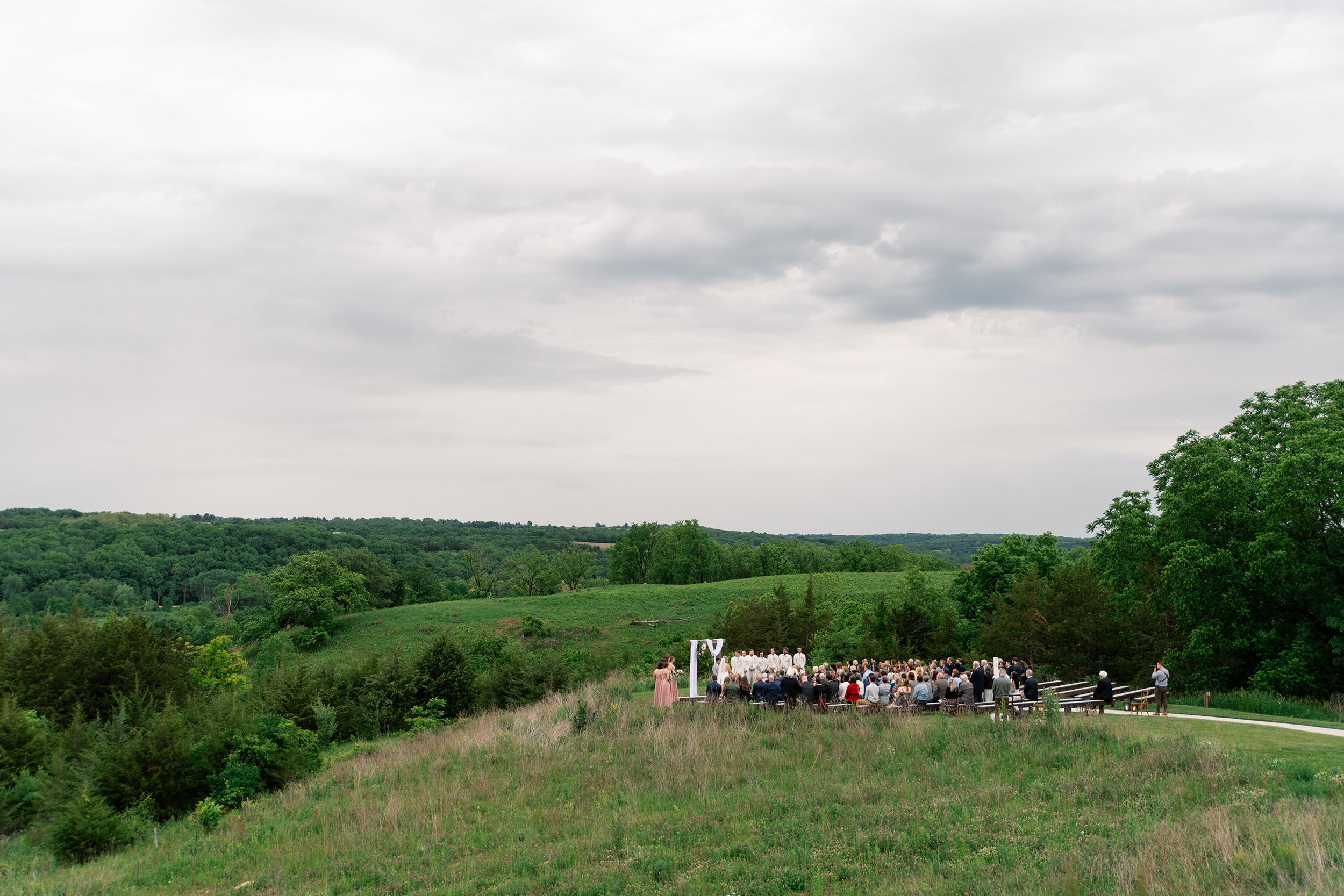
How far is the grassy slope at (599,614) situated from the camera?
67000 millimetres

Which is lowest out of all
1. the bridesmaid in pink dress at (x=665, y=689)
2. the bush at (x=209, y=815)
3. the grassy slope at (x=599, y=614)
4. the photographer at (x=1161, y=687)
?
the grassy slope at (x=599, y=614)

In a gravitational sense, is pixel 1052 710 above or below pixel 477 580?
above

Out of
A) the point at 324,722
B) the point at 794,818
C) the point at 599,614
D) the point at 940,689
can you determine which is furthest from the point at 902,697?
the point at 599,614

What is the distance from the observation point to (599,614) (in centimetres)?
7569

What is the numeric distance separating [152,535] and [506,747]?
174 m

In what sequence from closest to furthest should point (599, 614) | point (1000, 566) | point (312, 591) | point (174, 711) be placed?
point (174, 711)
point (1000, 566)
point (312, 591)
point (599, 614)

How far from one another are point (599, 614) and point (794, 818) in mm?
63880

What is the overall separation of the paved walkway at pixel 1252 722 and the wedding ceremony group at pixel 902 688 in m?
0.58

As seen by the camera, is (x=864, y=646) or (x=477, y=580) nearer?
(x=864, y=646)

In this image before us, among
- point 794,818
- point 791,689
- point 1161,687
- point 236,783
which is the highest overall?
point 1161,687

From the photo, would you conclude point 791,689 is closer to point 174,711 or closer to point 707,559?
point 174,711

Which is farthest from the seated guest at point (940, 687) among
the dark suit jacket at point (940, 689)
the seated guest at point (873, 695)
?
the seated guest at point (873, 695)

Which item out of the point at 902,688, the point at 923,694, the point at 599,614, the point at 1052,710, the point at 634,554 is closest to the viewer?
the point at 1052,710

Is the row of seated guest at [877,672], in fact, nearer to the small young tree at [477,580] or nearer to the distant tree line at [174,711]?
the distant tree line at [174,711]
